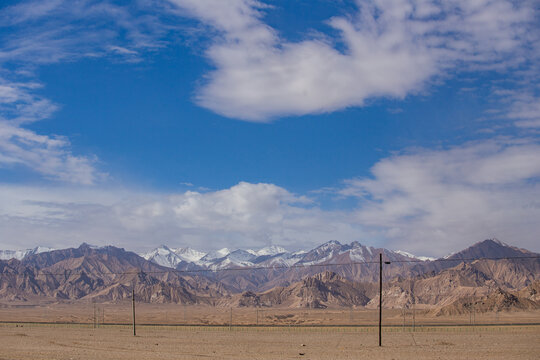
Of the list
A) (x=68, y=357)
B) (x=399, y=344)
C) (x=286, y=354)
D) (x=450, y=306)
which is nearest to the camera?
(x=68, y=357)

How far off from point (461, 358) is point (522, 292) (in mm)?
161591

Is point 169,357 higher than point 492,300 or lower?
higher

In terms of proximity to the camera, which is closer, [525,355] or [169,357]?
[169,357]

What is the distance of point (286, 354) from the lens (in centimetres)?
5009

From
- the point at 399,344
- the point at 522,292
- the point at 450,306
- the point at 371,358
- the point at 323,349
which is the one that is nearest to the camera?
the point at 371,358

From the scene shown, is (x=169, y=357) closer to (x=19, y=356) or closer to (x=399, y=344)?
(x=19, y=356)

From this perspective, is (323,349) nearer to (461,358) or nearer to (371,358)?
(371,358)

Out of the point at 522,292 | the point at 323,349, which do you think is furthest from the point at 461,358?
the point at 522,292

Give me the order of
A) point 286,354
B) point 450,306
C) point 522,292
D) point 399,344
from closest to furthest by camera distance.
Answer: point 286,354 → point 399,344 → point 450,306 → point 522,292

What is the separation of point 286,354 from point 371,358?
788 centimetres

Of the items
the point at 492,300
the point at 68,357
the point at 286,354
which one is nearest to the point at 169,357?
the point at 68,357

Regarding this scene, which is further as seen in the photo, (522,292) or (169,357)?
(522,292)

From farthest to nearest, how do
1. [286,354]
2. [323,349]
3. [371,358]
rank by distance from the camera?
[323,349], [286,354], [371,358]

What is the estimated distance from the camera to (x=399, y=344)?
60344mm
